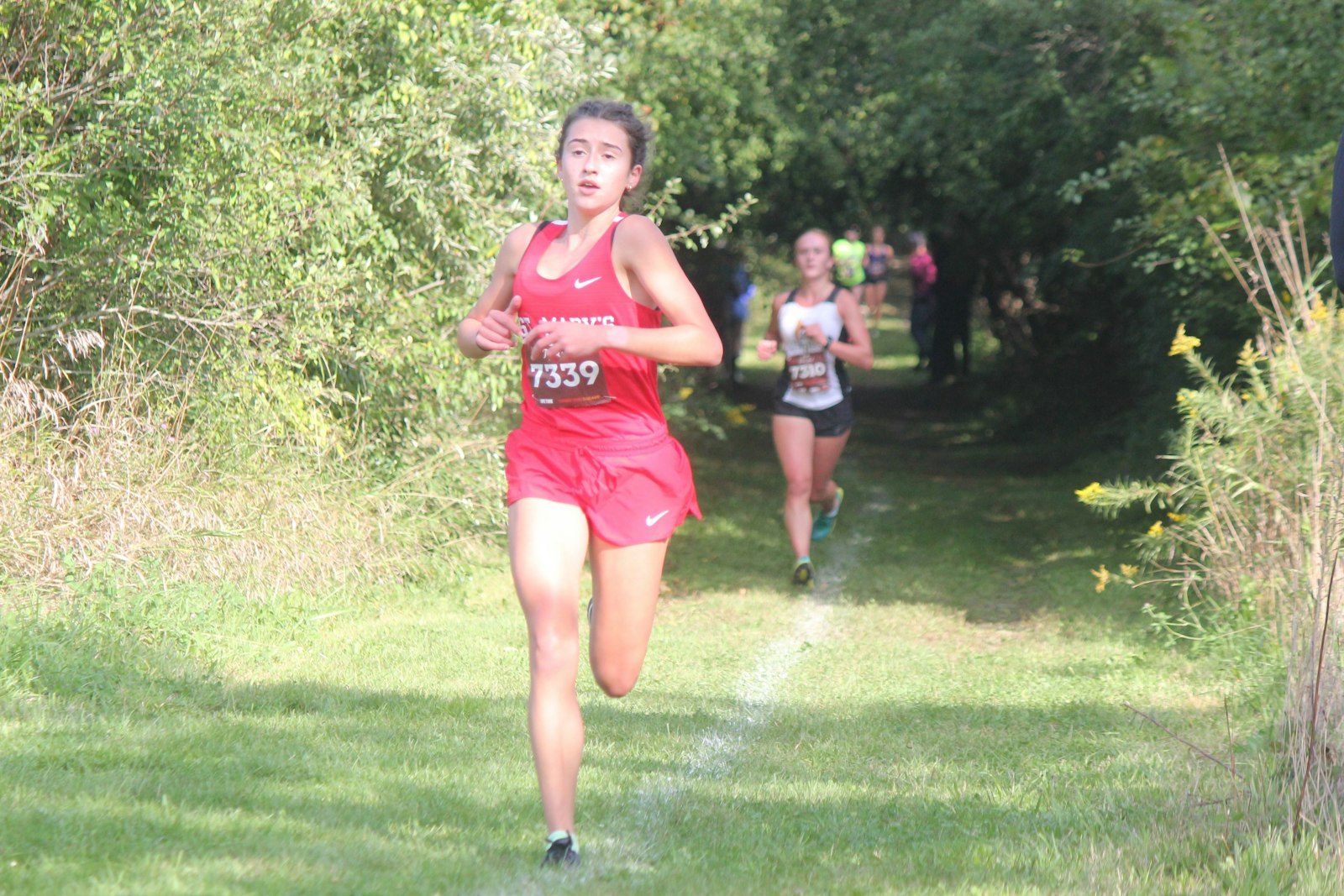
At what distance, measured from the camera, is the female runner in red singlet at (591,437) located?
396cm

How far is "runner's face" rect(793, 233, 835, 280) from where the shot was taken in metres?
9.46

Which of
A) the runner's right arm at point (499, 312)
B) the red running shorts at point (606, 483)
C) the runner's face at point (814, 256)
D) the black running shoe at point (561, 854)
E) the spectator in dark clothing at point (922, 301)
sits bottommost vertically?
the spectator in dark clothing at point (922, 301)

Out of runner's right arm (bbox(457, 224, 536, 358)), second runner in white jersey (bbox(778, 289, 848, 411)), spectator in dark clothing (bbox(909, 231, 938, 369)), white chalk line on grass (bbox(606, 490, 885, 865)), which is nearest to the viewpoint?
runner's right arm (bbox(457, 224, 536, 358))

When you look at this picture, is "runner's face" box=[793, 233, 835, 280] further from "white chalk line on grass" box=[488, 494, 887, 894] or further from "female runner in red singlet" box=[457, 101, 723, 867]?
"female runner in red singlet" box=[457, 101, 723, 867]

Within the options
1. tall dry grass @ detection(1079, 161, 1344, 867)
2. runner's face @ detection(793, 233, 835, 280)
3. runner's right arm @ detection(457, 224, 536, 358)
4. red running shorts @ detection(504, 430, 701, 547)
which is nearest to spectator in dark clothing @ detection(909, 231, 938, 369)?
runner's face @ detection(793, 233, 835, 280)

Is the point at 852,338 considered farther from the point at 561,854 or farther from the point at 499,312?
the point at 561,854

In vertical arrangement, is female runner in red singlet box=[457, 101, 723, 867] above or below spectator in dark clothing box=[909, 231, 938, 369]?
above

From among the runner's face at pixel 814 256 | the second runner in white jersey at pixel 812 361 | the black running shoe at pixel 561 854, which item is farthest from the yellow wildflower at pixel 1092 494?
the black running shoe at pixel 561 854

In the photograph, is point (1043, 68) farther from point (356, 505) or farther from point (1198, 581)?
point (356, 505)

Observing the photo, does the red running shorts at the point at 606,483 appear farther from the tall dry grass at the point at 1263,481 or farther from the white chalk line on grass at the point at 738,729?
the tall dry grass at the point at 1263,481

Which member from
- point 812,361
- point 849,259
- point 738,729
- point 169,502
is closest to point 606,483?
point 738,729

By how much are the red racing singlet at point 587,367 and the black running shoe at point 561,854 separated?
1.11 m

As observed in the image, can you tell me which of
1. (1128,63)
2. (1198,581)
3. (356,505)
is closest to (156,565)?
(356,505)

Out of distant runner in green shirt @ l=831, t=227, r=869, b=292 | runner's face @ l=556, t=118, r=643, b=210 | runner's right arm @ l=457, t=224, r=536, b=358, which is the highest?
runner's face @ l=556, t=118, r=643, b=210
